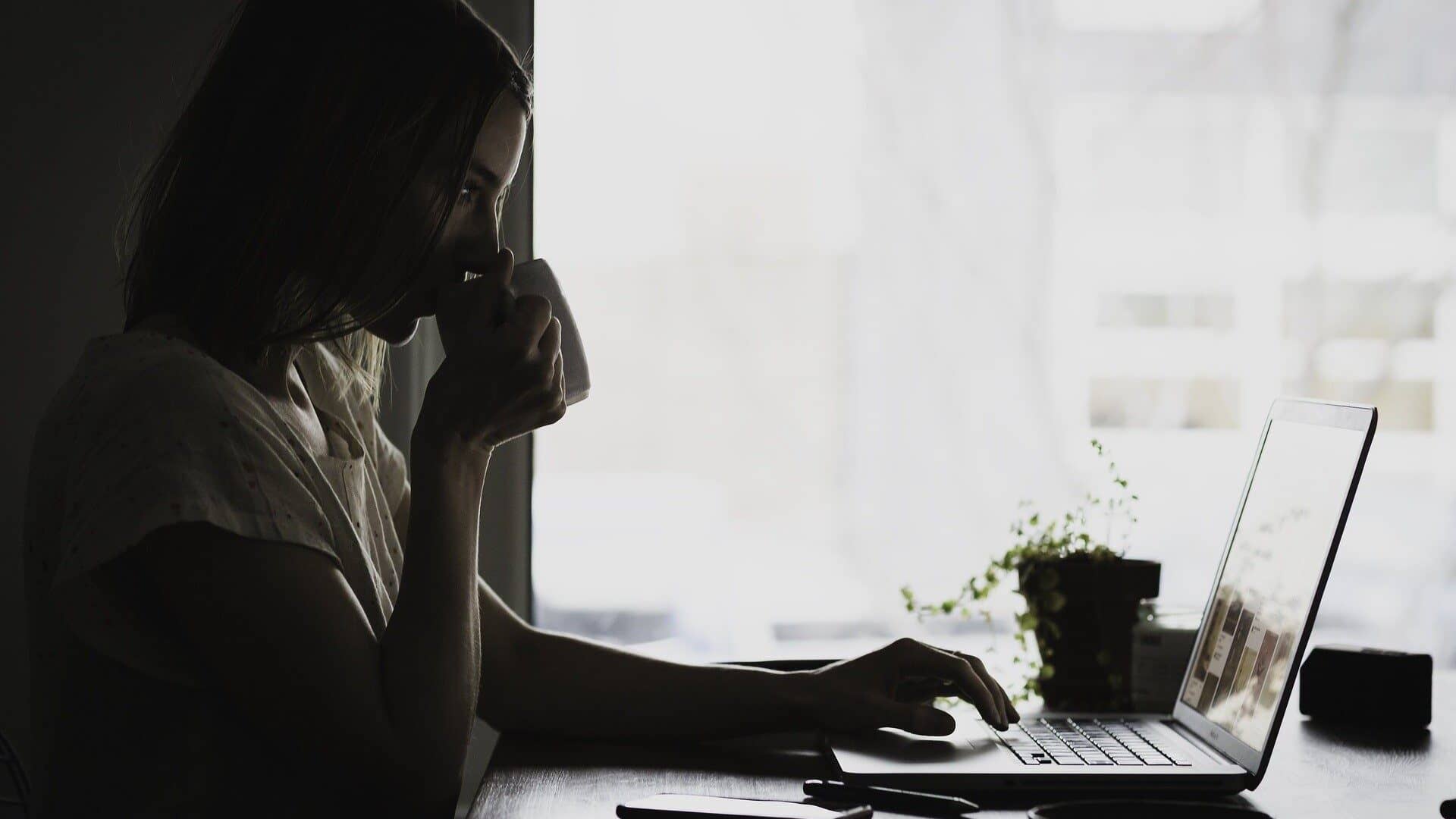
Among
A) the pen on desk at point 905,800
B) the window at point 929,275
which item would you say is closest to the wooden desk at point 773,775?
the pen on desk at point 905,800

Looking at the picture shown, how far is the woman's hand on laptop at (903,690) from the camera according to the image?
104cm

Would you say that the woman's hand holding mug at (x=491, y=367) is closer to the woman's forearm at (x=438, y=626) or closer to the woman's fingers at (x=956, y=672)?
the woman's forearm at (x=438, y=626)

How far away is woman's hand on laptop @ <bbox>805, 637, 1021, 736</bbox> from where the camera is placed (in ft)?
3.42

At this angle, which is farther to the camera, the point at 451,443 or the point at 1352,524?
the point at 1352,524

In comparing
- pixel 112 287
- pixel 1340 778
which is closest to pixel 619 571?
pixel 112 287

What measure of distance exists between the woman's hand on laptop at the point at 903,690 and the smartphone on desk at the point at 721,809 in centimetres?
24

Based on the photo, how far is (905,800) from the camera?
2.76 ft

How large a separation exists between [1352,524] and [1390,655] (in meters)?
0.77

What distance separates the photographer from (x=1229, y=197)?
72.9 inches

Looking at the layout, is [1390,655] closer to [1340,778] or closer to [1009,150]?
[1340,778]

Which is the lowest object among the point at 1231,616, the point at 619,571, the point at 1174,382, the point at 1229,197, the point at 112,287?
the point at 619,571

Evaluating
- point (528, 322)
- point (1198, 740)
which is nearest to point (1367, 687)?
point (1198, 740)

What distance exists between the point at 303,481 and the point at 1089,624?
0.77 meters

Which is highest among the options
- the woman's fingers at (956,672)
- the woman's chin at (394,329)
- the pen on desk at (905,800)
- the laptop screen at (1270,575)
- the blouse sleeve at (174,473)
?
the woman's chin at (394,329)
